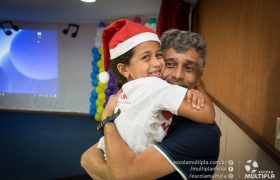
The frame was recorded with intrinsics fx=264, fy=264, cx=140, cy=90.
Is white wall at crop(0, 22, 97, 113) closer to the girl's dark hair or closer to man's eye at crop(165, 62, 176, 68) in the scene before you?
the girl's dark hair

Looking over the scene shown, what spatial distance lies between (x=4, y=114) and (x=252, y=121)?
22.3ft

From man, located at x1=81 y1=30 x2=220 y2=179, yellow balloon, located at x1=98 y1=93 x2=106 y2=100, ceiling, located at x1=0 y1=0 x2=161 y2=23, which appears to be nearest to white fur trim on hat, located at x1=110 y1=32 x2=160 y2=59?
man, located at x1=81 y1=30 x2=220 y2=179

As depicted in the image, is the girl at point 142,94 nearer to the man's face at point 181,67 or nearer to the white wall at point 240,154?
the man's face at point 181,67

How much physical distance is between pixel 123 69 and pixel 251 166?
0.69 m

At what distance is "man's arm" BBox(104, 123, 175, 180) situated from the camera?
33.4 inches

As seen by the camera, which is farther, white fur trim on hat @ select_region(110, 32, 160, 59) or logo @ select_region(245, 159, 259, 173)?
white fur trim on hat @ select_region(110, 32, 160, 59)

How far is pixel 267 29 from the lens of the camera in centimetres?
104

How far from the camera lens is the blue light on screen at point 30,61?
22.3 ft

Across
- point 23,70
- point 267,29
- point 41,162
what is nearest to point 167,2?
point 267,29

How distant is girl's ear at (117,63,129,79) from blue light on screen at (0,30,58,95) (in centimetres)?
594

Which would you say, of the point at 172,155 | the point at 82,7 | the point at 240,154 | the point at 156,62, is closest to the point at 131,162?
the point at 172,155

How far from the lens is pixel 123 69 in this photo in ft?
3.99

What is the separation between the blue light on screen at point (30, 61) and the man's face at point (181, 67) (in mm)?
6124

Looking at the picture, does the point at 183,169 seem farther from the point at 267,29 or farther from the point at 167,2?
the point at 167,2
